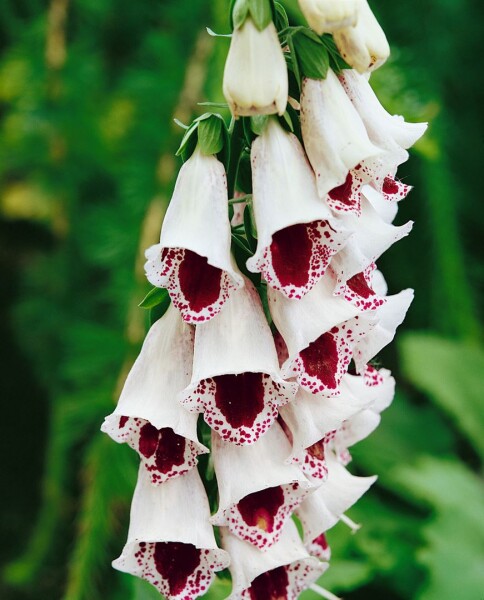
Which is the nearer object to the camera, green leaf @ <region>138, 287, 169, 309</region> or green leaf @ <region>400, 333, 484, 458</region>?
green leaf @ <region>138, 287, 169, 309</region>

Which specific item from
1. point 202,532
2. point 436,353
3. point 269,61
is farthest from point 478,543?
point 269,61

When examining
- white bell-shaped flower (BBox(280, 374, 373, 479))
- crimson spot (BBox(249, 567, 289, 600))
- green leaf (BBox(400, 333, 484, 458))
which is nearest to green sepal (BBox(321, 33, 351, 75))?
white bell-shaped flower (BBox(280, 374, 373, 479))

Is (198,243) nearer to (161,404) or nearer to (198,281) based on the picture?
(198,281)

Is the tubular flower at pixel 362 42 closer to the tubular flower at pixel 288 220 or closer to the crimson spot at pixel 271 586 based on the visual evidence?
the tubular flower at pixel 288 220

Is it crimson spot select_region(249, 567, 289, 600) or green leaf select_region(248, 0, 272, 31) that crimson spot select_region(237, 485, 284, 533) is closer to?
crimson spot select_region(249, 567, 289, 600)

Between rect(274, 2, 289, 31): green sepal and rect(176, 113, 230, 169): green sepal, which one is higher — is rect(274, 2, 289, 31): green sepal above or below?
above

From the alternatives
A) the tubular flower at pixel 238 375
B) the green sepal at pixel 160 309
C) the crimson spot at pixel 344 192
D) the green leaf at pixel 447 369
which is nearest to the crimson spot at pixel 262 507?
the tubular flower at pixel 238 375

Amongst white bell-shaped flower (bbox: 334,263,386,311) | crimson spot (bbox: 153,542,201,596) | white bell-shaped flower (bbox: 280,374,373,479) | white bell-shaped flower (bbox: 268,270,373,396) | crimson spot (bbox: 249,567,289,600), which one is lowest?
crimson spot (bbox: 249,567,289,600)
